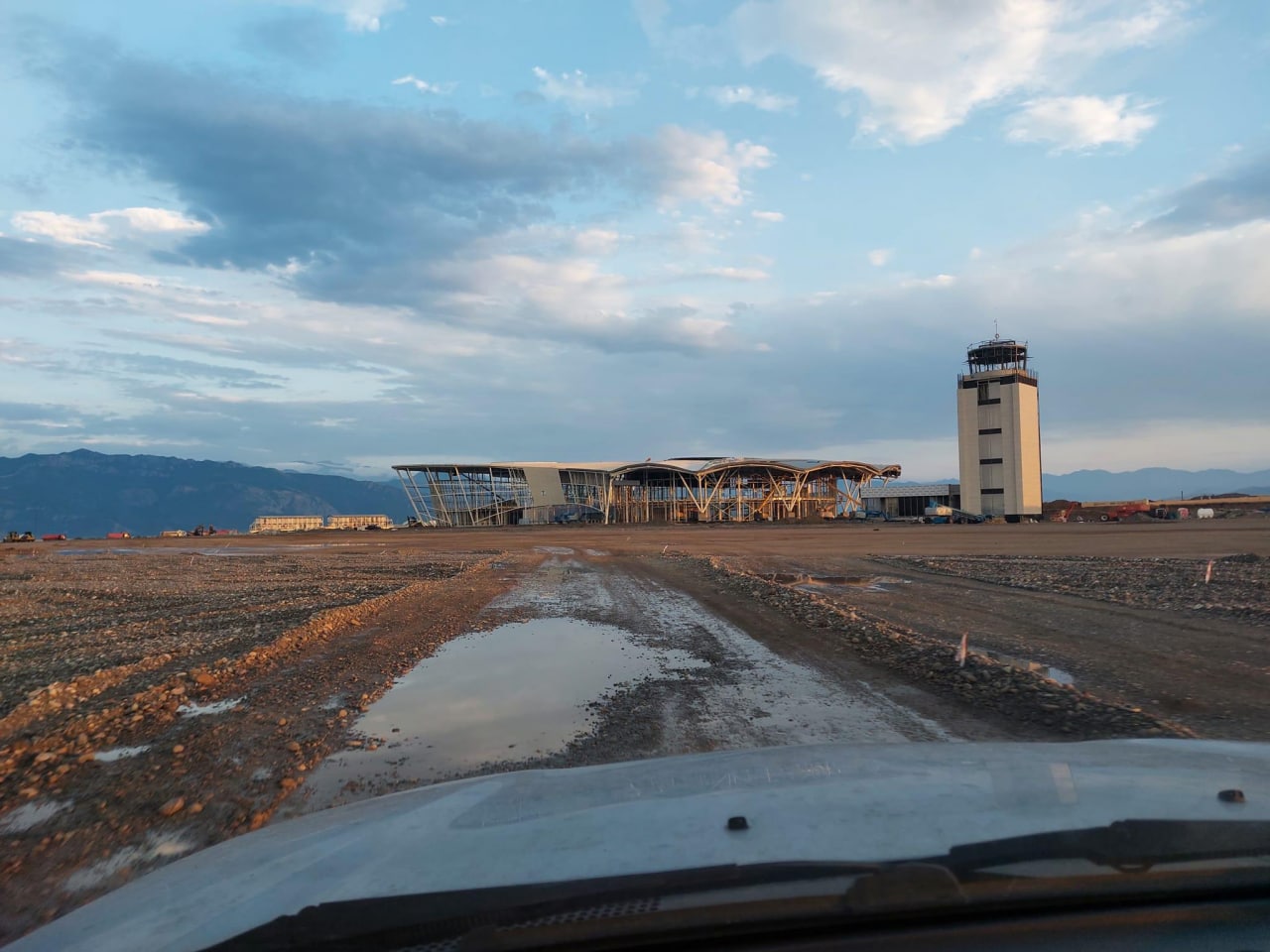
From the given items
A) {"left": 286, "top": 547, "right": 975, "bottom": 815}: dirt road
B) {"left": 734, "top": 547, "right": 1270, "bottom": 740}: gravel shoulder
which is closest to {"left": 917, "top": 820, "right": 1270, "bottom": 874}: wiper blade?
{"left": 286, "top": 547, "right": 975, "bottom": 815}: dirt road

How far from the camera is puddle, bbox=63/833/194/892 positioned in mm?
4242

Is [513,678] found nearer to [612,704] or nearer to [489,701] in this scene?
[489,701]

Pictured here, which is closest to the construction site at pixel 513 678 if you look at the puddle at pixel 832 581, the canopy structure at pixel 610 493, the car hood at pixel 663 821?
the puddle at pixel 832 581

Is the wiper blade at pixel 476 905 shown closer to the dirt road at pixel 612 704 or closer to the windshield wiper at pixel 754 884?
the windshield wiper at pixel 754 884

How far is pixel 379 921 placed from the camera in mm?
2098

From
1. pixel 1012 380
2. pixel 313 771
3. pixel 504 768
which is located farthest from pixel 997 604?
pixel 1012 380

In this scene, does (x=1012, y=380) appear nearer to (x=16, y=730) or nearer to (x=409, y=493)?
(x=409, y=493)

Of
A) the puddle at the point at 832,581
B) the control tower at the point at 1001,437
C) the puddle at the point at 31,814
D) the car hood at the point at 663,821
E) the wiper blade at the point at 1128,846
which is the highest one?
the control tower at the point at 1001,437

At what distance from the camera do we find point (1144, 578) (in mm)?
20734

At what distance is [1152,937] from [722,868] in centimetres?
106

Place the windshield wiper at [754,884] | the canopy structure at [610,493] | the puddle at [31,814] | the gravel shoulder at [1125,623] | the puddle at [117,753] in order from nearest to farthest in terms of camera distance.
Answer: the windshield wiper at [754,884] < the puddle at [31,814] < the puddle at [117,753] < the gravel shoulder at [1125,623] < the canopy structure at [610,493]

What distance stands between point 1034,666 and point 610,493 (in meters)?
96.3

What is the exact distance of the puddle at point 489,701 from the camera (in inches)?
250

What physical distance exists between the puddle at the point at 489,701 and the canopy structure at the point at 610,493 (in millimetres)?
92119
